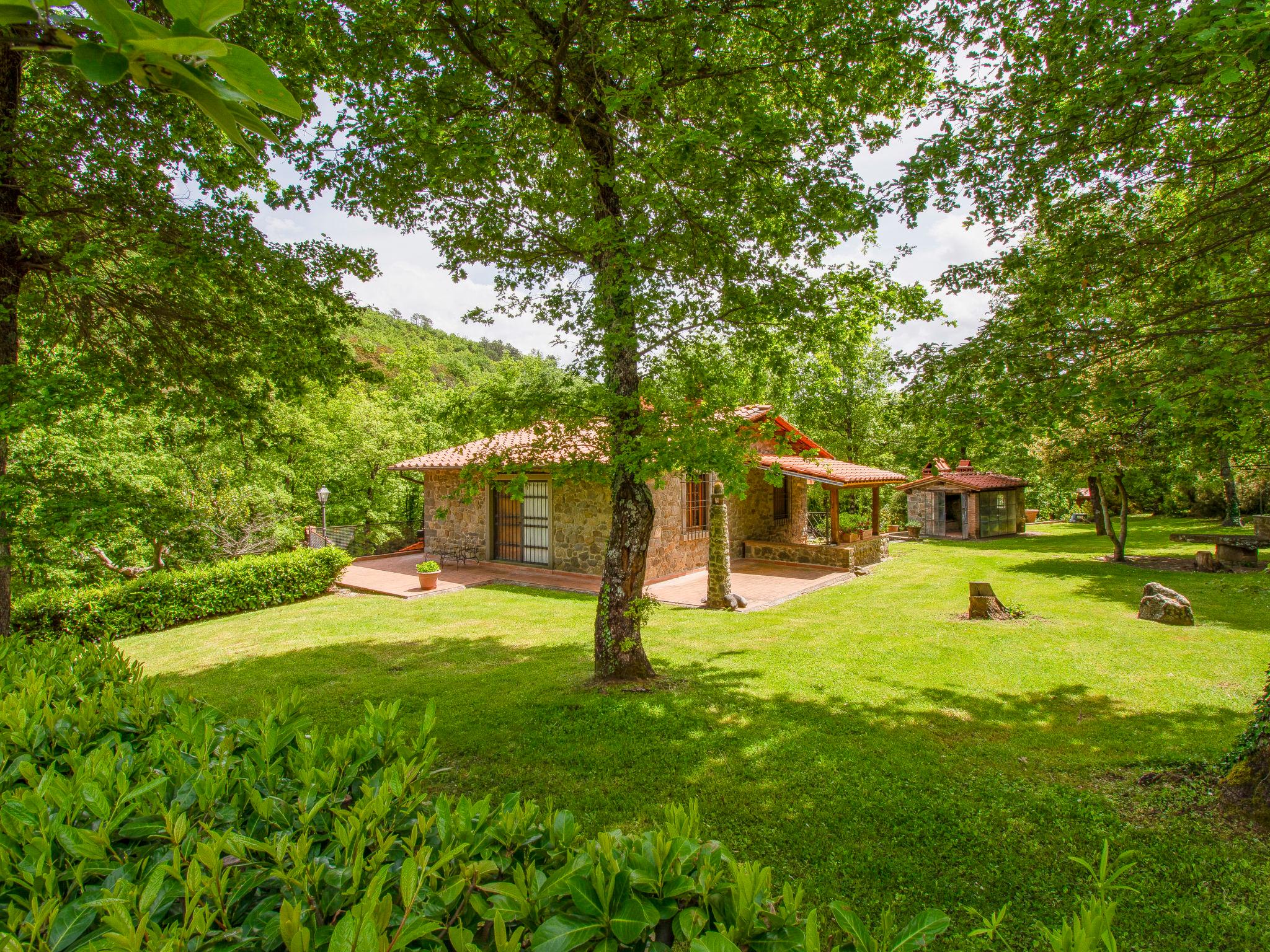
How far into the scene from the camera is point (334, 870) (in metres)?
1.41

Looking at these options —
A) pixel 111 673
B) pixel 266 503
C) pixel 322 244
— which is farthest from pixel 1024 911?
pixel 266 503

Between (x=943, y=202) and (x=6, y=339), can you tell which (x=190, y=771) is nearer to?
(x=6, y=339)

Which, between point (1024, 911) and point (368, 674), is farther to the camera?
point (368, 674)

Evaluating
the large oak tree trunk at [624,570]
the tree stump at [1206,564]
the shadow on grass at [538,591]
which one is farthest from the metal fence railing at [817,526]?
the large oak tree trunk at [624,570]

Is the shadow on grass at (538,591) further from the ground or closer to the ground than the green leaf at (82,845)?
closer to the ground

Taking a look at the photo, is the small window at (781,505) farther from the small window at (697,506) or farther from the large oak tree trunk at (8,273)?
the large oak tree trunk at (8,273)

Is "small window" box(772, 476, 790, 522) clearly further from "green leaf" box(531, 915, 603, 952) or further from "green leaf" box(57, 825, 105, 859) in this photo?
"green leaf" box(57, 825, 105, 859)

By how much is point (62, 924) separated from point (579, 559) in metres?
12.5

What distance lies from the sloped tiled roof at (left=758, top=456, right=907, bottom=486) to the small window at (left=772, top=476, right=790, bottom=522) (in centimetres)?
121

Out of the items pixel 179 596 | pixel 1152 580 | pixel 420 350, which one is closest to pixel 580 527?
pixel 179 596

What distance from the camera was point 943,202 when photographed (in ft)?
16.9

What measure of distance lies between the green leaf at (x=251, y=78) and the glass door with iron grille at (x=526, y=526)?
13229 millimetres

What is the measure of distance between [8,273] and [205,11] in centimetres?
678

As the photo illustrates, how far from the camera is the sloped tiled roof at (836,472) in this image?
14461mm
